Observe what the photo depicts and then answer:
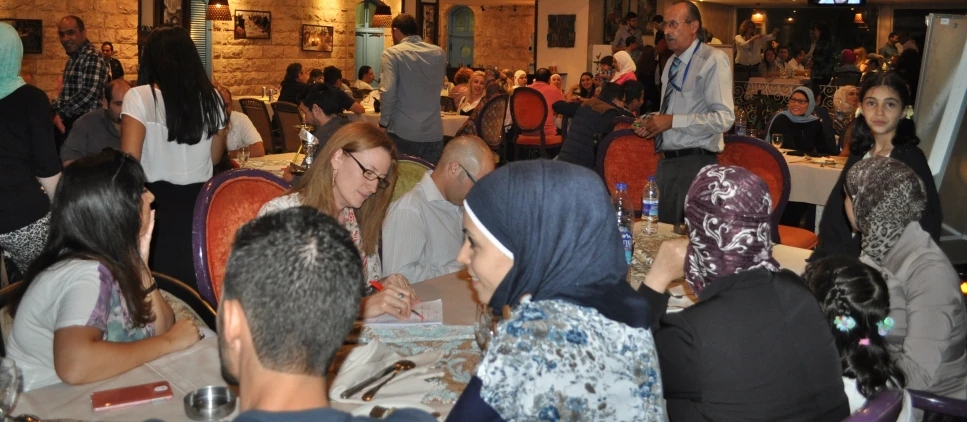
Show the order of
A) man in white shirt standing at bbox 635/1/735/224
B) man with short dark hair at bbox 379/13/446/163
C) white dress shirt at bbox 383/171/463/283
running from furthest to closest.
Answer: man with short dark hair at bbox 379/13/446/163 → man in white shirt standing at bbox 635/1/735/224 → white dress shirt at bbox 383/171/463/283

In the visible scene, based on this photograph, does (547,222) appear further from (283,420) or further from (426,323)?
(426,323)

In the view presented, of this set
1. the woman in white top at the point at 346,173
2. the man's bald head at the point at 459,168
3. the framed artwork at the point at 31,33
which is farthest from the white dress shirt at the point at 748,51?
the woman in white top at the point at 346,173

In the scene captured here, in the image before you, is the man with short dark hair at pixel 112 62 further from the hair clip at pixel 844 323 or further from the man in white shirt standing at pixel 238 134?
the hair clip at pixel 844 323

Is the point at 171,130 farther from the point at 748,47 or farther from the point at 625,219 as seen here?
the point at 748,47

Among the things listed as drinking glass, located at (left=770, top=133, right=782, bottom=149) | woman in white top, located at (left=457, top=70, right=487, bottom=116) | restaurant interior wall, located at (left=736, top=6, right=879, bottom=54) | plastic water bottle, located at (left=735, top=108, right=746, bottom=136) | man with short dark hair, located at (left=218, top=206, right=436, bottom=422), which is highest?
restaurant interior wall, located at (left=736, top=6, right=879, bottom=54)

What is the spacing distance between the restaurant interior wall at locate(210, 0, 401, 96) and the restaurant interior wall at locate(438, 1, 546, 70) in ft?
15.8

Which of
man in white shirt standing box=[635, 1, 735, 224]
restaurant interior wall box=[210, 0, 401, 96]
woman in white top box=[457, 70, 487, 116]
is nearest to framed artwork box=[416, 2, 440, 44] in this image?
restaurant interior wall box=[210, 0, 401, 96]

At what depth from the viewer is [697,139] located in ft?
15.2

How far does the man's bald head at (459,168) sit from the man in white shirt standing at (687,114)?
1.50 metres

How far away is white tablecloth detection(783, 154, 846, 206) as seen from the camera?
18.4 feet

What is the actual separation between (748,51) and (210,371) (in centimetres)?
1684

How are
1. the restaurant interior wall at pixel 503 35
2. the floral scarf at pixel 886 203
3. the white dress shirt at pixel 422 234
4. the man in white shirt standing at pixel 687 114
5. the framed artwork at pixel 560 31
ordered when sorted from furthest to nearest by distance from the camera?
the restaurant interior wall at pixel 503 35 → the framed artwork at pixel 560 31 → the man in white shirt standing at pixel 687 114 → the white dress shirt at pixel 422 234 → the floral scarf at pixel 886 203

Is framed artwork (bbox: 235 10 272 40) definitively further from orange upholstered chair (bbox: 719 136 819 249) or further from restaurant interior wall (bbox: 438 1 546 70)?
orange upholstered chair (bbox: 719 136 819 249)

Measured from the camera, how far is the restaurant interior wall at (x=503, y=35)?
18688 mm
